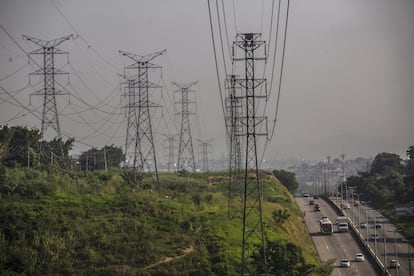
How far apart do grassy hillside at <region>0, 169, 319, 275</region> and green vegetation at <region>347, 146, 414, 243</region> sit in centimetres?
3330

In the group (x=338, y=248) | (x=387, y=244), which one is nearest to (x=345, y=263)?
(x=338, y=248)

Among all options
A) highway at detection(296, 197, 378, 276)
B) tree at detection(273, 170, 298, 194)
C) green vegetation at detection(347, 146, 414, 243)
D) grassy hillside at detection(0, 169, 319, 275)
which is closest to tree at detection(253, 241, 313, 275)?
grassy hillside at detection(0, 169, 319, 275)

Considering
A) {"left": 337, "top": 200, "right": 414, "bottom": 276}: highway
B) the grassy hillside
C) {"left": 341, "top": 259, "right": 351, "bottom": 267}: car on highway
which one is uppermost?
the grassy hillside

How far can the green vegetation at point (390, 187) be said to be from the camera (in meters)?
93.6

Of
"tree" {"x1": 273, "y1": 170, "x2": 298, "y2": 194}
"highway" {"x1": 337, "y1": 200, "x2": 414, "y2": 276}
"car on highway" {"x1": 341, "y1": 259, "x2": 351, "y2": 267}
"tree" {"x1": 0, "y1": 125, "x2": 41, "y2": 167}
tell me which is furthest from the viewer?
"tree" {"x1": 273, "y1": 170, "x2": 298, "y2": 194}

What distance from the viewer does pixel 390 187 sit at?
129 m

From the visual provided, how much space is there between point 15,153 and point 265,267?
51.8 m

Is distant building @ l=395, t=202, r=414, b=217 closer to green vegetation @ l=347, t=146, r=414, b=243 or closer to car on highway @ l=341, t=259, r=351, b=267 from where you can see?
green vegetation @ l=347, t=146, r=414, b=243

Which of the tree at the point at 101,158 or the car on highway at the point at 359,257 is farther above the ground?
the tree at the point at 101,158

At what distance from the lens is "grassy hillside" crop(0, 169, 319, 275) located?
3931 cm

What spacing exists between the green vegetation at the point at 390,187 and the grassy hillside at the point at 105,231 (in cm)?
3330

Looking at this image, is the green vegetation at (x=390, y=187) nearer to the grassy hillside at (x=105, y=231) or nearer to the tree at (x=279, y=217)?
the tree at (x=279, y=217)

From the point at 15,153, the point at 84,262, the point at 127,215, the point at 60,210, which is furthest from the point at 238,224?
the point at 15,153

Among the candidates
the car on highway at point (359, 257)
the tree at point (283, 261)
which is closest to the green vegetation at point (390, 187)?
the car on highway at point (359, 257)
